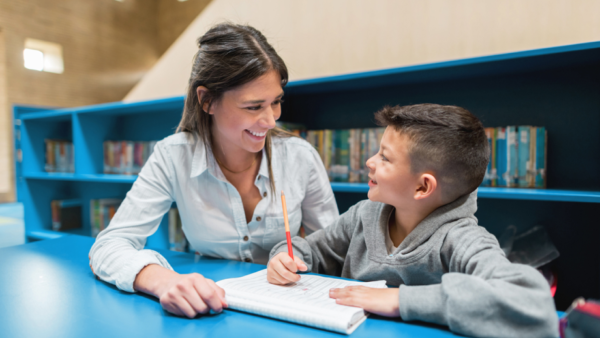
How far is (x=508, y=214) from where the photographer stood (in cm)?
181

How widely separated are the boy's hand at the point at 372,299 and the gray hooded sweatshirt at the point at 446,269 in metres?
0.02

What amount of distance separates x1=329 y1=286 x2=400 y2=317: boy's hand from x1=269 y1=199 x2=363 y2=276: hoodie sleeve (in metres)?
0.30

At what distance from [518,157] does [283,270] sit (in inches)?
49.4

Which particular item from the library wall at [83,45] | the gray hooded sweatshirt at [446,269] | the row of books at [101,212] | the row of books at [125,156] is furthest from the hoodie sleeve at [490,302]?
the library wall at [83,45]

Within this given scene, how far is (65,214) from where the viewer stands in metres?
3.17

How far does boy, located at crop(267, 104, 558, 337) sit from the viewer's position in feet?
1.90

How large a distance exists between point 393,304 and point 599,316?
0.28 metres

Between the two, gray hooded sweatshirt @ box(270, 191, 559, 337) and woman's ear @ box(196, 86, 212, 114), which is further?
woman's ear @ box(196, 86, 212, 114)

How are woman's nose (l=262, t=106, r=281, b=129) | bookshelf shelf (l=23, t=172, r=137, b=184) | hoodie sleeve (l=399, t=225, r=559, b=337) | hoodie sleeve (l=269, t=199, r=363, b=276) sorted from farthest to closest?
bookshelf shelf (l=23, t=172, r=137, b=184), woman's nose (l=262, t=106, r=281, b=129), hoodie sleeve (l=269, t=199, r=363, b=276), hoodie sleeve (l=399, t=225, r=559, b=337)

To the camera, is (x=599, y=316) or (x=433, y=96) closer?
(x=599, y=316)

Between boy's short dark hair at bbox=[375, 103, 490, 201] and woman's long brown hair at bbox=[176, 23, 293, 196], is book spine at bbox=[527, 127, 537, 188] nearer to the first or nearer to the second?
boy's short dark hair at bbox=[375, 103, 490, 201]

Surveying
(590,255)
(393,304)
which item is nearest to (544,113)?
(590,255)

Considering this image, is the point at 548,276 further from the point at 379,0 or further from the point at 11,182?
the point at 11,182

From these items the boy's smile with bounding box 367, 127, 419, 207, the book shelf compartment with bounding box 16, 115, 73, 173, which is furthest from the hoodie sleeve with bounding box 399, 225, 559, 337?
the book shelf compartment with bounding box 16, 115, 73, 173
